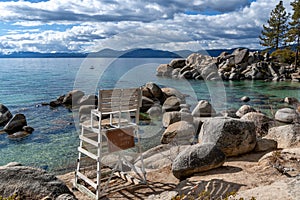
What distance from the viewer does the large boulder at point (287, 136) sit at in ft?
24.6

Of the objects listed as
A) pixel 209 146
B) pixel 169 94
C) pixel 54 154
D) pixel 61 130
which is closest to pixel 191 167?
pixel 209 146

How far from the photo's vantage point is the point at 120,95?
538 centimetres

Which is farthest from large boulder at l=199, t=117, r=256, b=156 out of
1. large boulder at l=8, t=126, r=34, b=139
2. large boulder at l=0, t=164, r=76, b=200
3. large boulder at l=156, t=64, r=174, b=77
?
large boulder at l=156, t=64, r=174, b=77

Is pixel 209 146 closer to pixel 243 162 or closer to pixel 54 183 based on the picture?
pixel 243 162

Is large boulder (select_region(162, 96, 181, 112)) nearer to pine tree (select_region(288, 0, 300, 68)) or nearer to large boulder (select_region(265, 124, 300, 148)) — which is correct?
large boulder (select_region(265, 124, 300, 148))

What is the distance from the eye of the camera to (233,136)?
715 centimetres

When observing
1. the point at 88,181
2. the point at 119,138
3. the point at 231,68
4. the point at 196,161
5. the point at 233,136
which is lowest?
the point at 88,181

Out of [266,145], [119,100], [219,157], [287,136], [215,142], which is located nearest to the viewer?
[119,100]

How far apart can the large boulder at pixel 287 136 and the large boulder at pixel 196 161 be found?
2610mm

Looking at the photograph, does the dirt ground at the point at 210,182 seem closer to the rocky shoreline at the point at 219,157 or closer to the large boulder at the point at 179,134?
the rocky shoreline at the point at 219,157

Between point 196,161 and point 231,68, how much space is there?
4001 centimetres

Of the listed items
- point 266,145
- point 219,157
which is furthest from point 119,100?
point 266,145

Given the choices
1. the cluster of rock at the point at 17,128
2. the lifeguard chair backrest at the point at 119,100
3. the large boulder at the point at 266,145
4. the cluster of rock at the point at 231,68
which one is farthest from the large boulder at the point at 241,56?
the lifeguard chair backrest at the point at 119,100

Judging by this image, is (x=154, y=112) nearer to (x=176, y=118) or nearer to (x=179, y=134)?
(x=176, y=118)
